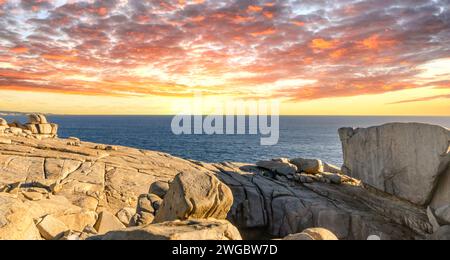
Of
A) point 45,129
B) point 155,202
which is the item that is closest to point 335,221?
point 155,202

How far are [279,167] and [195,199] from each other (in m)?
20.8

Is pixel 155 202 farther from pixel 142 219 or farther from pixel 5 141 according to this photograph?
pixel 5 141

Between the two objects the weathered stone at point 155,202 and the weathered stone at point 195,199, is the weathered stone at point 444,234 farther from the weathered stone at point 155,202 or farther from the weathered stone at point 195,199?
the weathered stone at point 155,202

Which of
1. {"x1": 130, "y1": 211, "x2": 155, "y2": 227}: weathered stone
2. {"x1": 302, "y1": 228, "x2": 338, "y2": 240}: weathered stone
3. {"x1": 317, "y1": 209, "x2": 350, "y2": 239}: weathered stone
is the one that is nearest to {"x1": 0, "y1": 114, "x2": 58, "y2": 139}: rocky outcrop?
{"x1": 130, "y1": 211, "x2": 155, "y2": 227}: weathered stone

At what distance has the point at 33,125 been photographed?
37.7 metres

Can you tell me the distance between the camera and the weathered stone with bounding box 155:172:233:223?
12141 millimetres

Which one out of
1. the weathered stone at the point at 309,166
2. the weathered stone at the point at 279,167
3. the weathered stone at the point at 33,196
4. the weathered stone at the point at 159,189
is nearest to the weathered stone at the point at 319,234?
the weathered stone at the point at 159,189

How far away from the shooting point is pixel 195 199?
40.1 feet

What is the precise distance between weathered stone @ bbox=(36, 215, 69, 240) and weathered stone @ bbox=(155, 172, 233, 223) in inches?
148

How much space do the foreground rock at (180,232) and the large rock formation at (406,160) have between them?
18.1 metres
